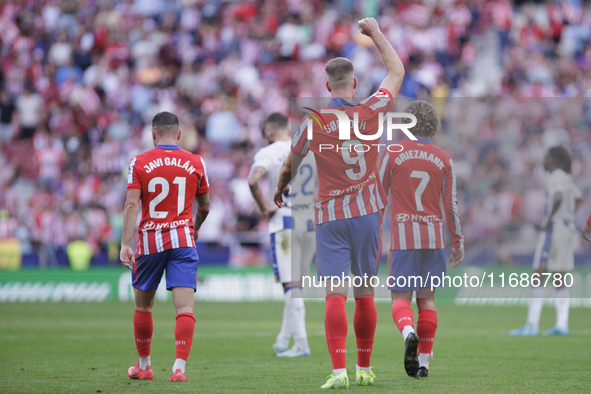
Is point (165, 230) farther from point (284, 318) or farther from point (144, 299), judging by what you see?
point (284, 318)

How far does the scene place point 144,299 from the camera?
685 cm

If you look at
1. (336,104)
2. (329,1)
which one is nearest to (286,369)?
(336,104)

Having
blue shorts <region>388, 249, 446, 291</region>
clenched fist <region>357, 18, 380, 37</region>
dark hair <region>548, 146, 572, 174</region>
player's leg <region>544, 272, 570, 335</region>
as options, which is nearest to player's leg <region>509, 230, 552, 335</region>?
player's leg <region>544, 272, 570, 335</region>

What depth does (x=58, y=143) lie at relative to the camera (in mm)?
23531

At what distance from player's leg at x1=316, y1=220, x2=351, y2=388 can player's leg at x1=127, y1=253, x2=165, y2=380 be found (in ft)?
5.23

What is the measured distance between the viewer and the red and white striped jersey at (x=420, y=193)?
6.77 metres

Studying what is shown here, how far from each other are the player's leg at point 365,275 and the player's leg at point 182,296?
144 centimetres

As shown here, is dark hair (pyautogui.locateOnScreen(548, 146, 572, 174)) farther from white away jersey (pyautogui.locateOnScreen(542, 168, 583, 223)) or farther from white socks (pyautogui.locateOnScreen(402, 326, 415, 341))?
white socks (pyautogui.locateOnScreen(402, 326, 415, 341))

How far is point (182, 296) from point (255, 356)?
100 inches

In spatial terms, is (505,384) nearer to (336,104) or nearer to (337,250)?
(337,250)

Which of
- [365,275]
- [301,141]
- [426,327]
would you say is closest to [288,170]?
[301,141]

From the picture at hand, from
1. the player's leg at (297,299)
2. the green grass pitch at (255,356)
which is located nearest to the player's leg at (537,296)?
the green grass pitch at (255,356)

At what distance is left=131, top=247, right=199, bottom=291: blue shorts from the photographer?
6.72 metres

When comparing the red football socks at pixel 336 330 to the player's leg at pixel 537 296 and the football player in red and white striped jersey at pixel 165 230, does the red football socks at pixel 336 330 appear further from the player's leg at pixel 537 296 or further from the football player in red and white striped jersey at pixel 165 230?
the player's leg at pixel 537 296
